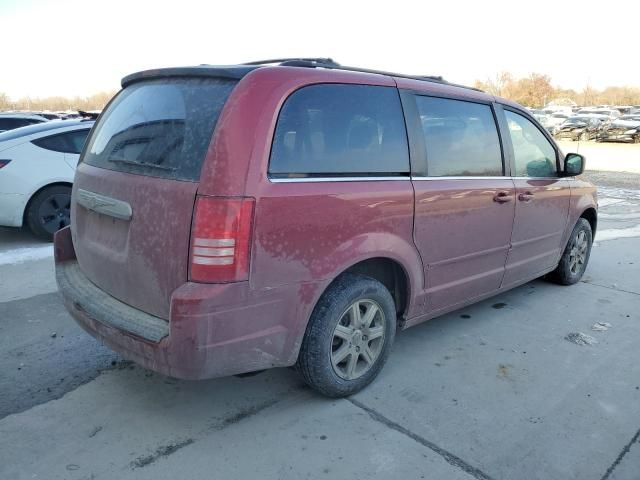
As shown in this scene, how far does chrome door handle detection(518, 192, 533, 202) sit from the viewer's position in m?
4.00

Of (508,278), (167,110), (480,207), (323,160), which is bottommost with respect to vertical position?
(508,278)

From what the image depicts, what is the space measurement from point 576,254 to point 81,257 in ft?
14.7

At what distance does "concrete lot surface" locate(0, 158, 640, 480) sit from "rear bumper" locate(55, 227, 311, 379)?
1.36 feet

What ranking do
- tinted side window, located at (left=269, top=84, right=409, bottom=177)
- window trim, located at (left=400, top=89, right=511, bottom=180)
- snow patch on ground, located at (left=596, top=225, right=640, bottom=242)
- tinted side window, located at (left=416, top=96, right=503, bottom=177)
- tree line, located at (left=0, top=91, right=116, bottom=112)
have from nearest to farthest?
tinted side window, located at (left=269, top=84, right=409, bottom=177), window trim, located at (left=400, top=89, right=511, bottom=180), tinted side window, located at (left=416, top=96, right=503, bottom=177), snow patch on ground, located at (left=596, top=225, right=640, bottom=242), tree line, located at (left=0, top=91, right=116, bottom=112)

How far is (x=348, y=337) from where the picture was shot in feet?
9.75

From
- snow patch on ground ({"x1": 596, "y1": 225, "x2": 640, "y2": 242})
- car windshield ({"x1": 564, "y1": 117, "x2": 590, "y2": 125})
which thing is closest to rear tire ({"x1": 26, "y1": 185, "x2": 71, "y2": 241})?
snow patch on ground ({"x1": 596, "y1": 225, "x2": 640, "y2": 242})

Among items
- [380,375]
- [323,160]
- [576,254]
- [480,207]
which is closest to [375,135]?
[323,160]

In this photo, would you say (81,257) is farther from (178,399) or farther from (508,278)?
(508,278)

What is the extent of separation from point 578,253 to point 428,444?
135 inches

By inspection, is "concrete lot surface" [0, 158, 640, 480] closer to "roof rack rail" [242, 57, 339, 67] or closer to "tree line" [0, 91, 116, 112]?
"roof rack rail" [242, 57, 339, 67]

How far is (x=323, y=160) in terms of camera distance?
2.72 meters

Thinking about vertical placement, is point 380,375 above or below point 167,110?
below

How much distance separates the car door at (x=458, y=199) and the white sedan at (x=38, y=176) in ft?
15.5

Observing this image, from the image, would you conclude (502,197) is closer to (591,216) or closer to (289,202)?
(289,202)
